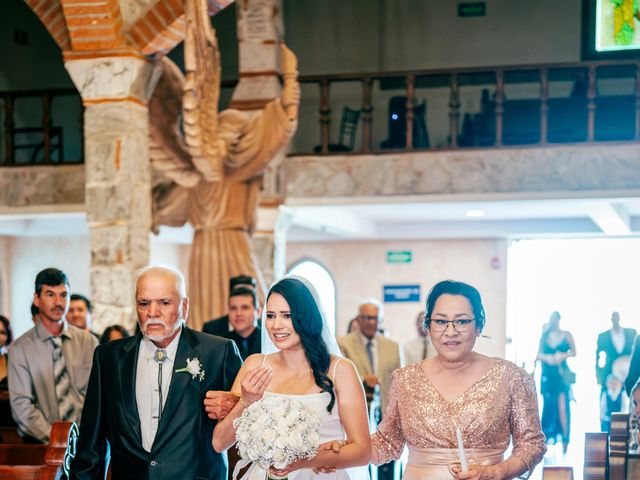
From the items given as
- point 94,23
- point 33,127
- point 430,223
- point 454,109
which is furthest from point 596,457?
point 430,223

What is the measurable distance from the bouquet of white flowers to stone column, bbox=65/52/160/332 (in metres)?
4.50

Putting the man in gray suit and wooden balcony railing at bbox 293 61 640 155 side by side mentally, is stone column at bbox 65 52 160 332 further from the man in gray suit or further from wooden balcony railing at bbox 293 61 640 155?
wooden balcony railing at bbox 293 61 640 155

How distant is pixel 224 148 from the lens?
8.40m

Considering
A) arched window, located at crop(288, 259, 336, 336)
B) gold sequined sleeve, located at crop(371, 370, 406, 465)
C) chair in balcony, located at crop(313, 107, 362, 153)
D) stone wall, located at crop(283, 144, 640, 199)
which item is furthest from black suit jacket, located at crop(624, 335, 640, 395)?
arched window, located at crop(288, 259, 336, 336)

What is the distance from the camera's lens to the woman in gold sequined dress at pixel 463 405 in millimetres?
3578

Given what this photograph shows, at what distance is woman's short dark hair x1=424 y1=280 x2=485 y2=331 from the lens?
3.61 metres

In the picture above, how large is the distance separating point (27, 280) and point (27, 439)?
13.2 meters

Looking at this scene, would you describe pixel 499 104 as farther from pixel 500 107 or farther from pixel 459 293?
pixel 459 293

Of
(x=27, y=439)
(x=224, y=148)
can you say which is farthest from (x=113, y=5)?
(x=27, y=439)

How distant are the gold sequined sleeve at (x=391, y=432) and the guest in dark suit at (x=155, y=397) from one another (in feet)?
2.10

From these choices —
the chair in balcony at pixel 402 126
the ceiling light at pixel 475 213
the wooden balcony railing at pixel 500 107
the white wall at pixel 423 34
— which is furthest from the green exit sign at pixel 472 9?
the ceiling light at pixel 475 213

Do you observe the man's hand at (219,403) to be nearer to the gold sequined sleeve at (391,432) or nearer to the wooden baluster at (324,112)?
the gold sequined sleeve at (391,432)

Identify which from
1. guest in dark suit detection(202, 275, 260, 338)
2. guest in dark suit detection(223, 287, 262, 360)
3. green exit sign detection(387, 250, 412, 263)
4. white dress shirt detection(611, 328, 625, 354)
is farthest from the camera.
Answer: green exit sign detection(387, 250, 412, 263)

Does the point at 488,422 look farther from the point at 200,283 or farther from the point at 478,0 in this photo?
the point at 478,0
